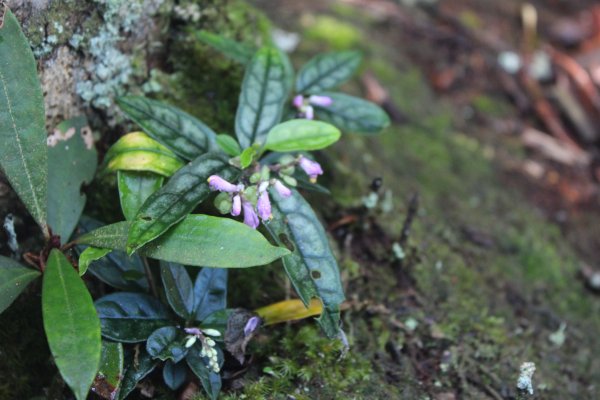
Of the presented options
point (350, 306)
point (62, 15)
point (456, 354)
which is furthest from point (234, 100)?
point (456, 354)

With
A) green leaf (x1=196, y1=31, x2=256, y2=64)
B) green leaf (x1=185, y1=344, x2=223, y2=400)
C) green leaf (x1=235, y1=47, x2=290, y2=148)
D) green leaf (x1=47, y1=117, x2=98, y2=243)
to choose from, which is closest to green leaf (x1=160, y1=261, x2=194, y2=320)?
green leaf (x1=185, y1=344, x2=223, y2=400)

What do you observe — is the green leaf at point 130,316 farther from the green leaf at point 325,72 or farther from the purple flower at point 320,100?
the green leaf at point 325,72

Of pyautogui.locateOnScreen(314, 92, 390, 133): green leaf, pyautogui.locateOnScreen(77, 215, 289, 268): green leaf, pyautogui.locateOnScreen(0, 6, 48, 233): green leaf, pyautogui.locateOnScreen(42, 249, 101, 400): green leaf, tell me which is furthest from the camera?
pyautogui.locateOnScreen(314, 92, 390, 133): green leaf

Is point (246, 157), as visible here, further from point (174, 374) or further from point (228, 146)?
point (174, 374)

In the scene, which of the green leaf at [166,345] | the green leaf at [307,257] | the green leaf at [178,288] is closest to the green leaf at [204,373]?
the green leaf at [166,345]

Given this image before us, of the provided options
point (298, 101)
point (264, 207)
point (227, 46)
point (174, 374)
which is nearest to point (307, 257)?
point (264, 207)

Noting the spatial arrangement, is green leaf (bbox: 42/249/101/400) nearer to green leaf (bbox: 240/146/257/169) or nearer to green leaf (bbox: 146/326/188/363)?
green leaf (bbox: 146/326/188/363)

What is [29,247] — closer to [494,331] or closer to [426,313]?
[426,313]
